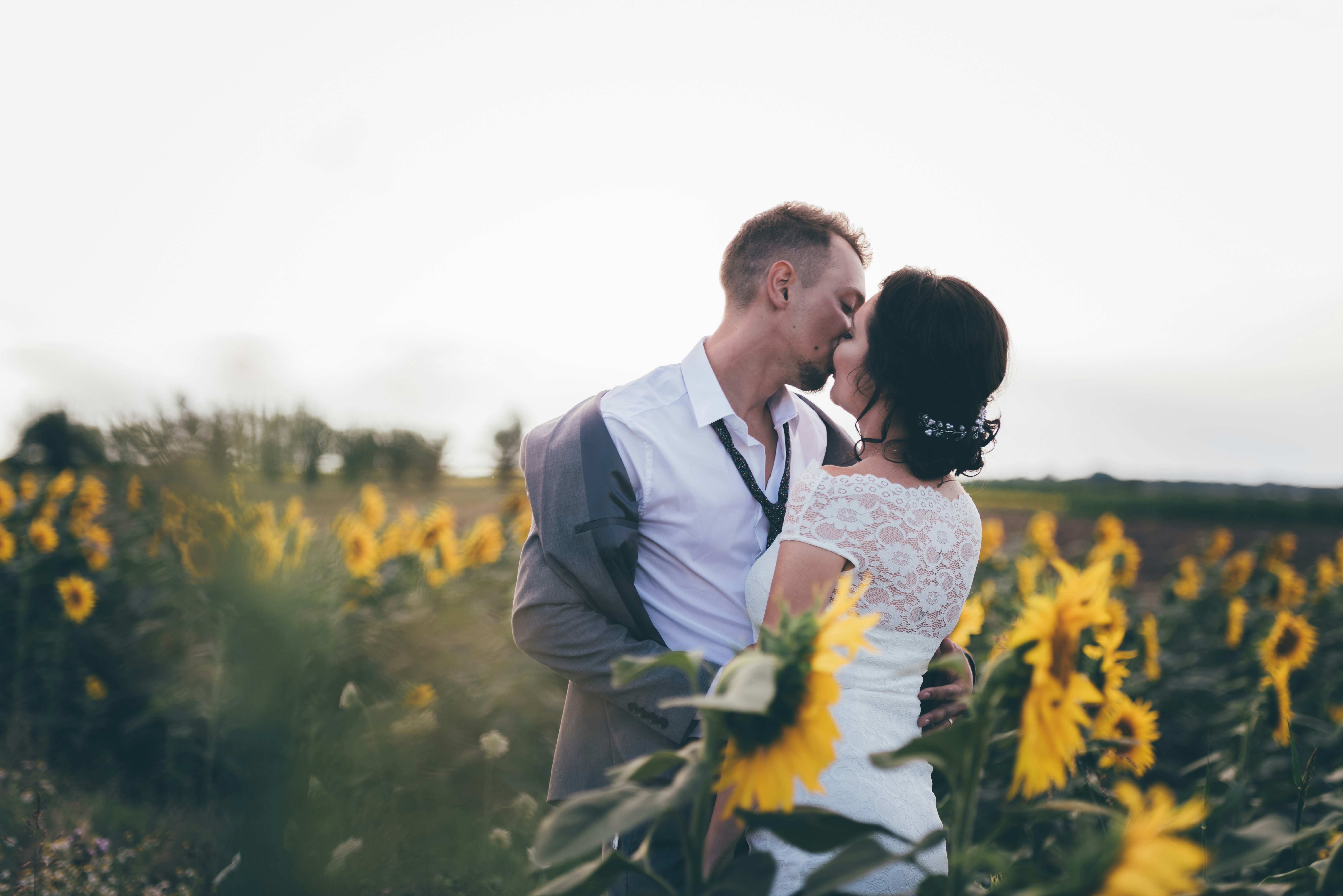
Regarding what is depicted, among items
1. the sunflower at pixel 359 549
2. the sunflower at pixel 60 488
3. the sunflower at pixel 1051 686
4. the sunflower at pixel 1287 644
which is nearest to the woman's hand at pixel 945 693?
the sunflower at pixel 1051 686

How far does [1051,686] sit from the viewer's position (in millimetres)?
743

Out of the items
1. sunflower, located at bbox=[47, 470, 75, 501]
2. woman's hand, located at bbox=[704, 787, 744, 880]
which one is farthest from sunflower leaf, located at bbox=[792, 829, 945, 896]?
sunflower, located at bbox=[47, 470, 75, 501]

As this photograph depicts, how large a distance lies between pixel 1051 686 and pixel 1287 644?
4177mm

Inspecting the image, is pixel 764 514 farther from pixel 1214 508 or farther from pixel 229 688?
pixel 1214 508

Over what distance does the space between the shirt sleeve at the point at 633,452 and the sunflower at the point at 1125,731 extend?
1.31m

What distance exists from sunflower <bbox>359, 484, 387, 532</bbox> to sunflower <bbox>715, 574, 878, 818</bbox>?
5.08 meters

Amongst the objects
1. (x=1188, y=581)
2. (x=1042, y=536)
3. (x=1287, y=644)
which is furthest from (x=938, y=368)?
(x=1042, y=536)

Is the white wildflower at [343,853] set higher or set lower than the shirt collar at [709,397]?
lower

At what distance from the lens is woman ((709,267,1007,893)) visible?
1.48m

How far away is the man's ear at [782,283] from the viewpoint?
2447 mm

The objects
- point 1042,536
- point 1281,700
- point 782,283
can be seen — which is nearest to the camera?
point 782,283

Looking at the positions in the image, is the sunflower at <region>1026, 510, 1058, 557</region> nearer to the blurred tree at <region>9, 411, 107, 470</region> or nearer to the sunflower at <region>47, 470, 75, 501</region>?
the sunflower at <region>47, 470, 75, 501</region>

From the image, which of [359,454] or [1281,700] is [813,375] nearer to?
[359,454]

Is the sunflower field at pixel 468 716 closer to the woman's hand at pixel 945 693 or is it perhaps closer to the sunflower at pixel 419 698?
the sunflower at pixel 419 698
